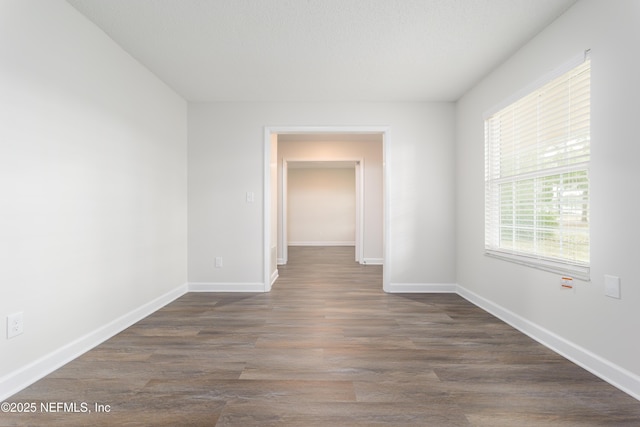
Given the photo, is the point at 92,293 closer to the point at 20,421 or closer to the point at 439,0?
the point at 20,421

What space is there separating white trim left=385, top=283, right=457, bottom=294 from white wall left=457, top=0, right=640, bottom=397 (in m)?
1.46

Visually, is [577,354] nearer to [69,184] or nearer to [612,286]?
[612,286]

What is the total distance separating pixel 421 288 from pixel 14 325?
3.89 m

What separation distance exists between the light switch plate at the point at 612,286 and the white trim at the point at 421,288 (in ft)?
7.50

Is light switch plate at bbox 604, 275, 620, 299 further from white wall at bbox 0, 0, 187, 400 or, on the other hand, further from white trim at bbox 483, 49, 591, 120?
white wall at bbox 0, 0, 187, 400

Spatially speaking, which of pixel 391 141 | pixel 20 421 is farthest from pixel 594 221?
pixel 20 421

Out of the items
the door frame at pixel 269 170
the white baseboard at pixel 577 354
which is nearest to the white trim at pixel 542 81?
the door frame at pixel 269 170

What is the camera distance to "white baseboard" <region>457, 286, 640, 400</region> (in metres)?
1.85

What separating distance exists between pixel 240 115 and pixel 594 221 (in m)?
3.77

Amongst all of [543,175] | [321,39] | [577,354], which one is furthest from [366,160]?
[577,354]

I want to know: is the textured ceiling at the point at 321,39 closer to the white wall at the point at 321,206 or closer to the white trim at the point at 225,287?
the white trim at the point at 225,287

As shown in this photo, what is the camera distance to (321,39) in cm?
269

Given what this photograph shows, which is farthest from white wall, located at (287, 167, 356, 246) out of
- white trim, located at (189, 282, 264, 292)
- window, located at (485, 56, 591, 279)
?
window, located at (485, 56, 591, 279)

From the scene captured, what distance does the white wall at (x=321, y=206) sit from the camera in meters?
10.6
